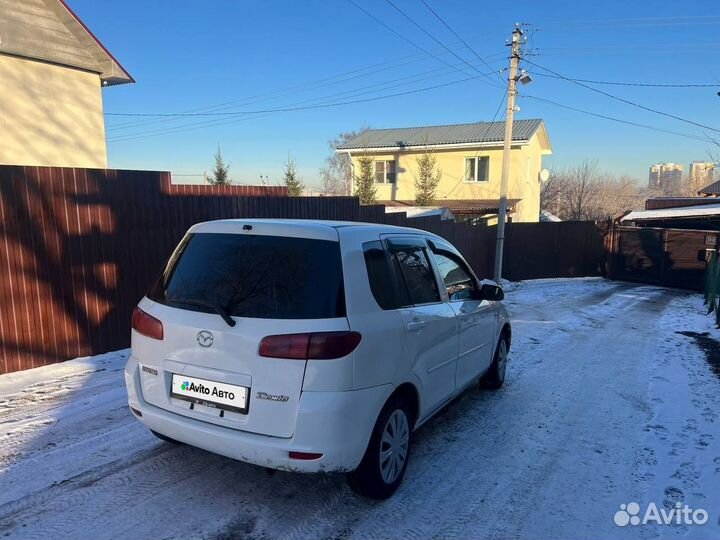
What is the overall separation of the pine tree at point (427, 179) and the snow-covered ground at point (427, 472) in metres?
23.4

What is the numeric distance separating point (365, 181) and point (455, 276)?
86.2 feet

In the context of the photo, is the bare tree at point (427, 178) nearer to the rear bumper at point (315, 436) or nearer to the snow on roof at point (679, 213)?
the snow on roof at point (679, 213)

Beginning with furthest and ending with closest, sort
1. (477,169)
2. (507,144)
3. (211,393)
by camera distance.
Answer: (477,169)
(507,144)
(211,393)

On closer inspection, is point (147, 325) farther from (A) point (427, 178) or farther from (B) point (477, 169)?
(B) point (477, 169)

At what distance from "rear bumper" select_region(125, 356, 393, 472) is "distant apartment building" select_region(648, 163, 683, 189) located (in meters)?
103

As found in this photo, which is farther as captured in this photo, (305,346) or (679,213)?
(679,213)

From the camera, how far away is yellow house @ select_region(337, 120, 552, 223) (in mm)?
27453

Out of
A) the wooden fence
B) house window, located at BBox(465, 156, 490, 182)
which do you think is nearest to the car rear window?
the wooden fence

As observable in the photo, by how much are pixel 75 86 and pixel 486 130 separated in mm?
21700

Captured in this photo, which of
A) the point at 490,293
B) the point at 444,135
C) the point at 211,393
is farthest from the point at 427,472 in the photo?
the point at 444,135

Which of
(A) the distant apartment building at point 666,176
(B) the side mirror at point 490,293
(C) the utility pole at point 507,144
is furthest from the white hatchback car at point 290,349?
(A) the distant apartment building at point 666,176

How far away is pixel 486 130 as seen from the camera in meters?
29.1

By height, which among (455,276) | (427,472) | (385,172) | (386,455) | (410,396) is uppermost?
(385,172)

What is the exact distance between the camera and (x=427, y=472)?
3.67 metres
